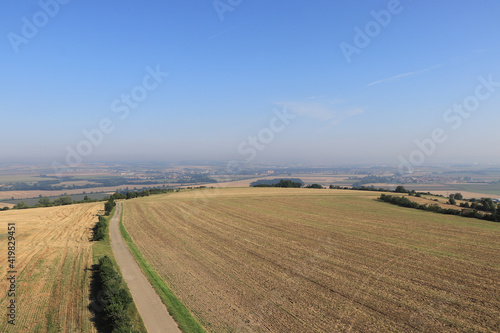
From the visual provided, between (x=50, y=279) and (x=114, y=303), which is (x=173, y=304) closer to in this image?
(x=114, y=303)

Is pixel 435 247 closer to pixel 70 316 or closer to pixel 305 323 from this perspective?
pixel 305 323

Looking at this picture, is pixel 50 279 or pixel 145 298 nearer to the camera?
pixel 145 298

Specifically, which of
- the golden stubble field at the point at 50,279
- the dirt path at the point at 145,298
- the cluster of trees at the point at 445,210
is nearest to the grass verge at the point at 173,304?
the dirt path at the point at 145,298

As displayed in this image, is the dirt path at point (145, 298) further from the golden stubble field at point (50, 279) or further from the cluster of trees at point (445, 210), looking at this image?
the cluster of trees at point (445, 210)

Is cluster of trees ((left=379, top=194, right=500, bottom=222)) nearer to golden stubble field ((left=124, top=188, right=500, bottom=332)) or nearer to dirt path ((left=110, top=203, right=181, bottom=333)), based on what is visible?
golden stubble field ((left=124, top=188, right=500, bottom=332))

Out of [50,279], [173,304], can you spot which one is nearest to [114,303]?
[173,304]

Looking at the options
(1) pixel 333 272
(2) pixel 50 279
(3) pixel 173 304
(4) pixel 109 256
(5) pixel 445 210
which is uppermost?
(5) pixel 445 210

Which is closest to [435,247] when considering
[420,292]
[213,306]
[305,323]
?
[420,292]
